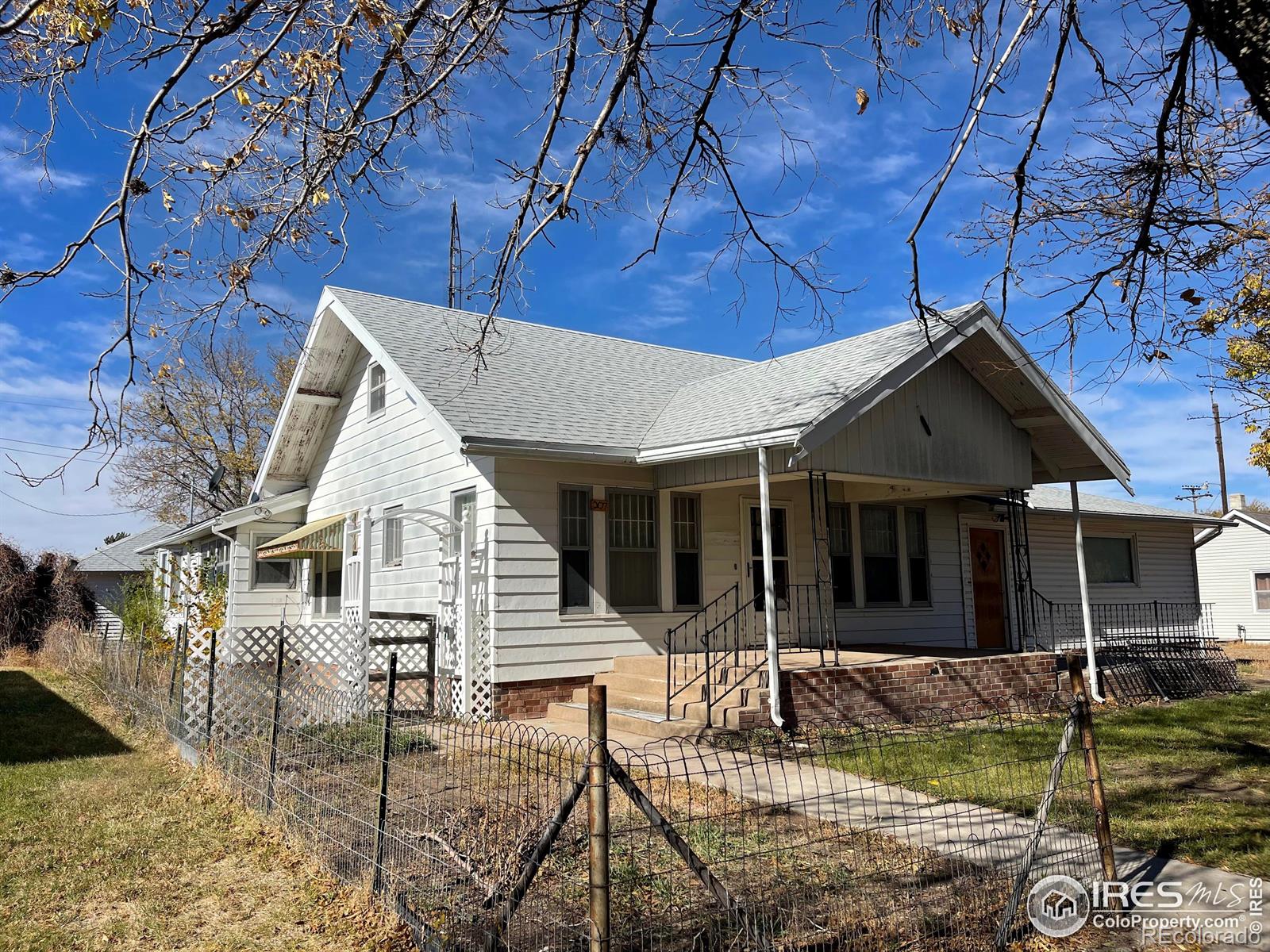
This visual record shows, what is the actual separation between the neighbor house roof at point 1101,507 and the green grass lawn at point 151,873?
684 inches

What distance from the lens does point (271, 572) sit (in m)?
19.1

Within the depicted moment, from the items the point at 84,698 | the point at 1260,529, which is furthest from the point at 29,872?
the point at 1260,529

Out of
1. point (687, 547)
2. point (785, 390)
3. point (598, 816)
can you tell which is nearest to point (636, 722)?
point (687, 547)

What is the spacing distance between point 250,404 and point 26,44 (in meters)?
32.7

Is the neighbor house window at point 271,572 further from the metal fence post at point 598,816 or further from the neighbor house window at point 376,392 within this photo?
the metal fence post at point 598,816

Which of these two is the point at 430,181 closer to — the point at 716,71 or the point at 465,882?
the point at 716,71

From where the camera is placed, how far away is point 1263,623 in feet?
101

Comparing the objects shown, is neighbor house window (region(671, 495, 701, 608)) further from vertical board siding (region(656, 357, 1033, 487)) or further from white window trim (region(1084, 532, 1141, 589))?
white window trim (region(1084, 532, 1141, 589))

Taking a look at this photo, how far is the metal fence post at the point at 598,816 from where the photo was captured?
3500 mm

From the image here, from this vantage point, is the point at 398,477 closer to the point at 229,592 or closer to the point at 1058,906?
the point at 229,592

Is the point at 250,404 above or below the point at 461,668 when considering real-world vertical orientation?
above

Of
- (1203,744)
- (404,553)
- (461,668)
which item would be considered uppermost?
(404,553)

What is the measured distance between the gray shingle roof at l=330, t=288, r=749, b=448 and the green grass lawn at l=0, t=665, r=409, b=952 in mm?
5198

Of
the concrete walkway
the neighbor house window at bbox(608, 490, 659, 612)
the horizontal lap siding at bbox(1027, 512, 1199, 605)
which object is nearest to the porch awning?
→ the neighbor house window at bbox(608, 490, 659, 612)
